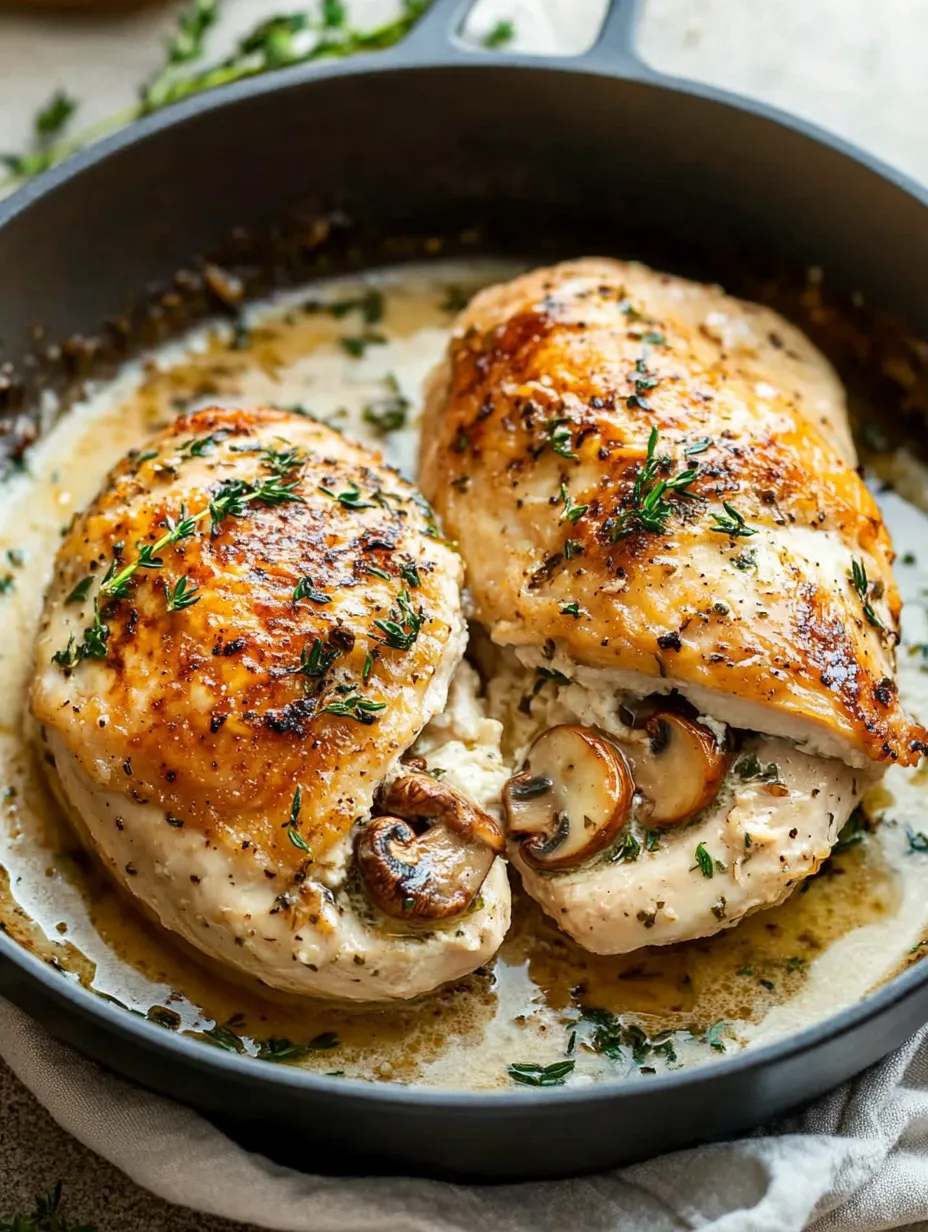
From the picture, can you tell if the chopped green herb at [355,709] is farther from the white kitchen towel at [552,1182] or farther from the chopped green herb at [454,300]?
the chopped green herb at [454,300]

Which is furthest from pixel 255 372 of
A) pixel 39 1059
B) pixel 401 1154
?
pixel 401 1154

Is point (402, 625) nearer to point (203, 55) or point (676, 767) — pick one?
point (676, 767)

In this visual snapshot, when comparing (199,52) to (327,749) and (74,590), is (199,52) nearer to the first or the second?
(74,590)

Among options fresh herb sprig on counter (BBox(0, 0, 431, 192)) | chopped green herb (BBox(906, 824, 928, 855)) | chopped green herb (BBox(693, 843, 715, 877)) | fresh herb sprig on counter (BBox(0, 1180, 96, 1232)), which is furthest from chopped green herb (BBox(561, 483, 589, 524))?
fresh herb sprig on counter (BBox(0, 0, 431, 192))

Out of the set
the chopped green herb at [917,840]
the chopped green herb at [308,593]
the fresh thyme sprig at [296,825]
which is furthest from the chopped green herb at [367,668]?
the chopped green herb at [917,840]

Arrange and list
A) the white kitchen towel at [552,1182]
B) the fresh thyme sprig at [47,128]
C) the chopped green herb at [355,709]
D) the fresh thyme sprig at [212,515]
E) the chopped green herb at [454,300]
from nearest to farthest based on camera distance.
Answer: the white kitchen towel at [552,1182] < the chopped green herb at [355,709] < the fresh thyme sprig at [212,515] < the chopped green herb at [454,300] < the fresh thyme sprig at [47,128]

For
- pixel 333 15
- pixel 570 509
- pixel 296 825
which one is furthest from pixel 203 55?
pixel 296 825
